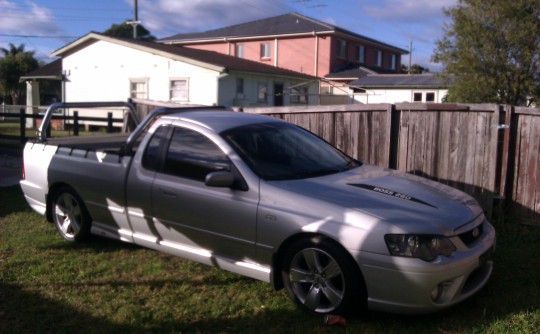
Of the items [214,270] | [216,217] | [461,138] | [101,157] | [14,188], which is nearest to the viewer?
[216,217]

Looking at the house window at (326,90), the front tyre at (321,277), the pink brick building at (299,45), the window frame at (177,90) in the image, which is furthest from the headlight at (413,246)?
the pink brick building at (299,45)

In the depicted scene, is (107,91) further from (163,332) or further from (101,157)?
(163,332)

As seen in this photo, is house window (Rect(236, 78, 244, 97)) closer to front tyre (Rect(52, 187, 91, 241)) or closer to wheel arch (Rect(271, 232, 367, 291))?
front tyre (Rect(52, 187, 91, 241))

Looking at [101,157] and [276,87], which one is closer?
[101,157]

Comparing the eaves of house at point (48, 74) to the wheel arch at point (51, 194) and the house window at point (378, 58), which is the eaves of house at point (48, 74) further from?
the house window at point (378, 58)

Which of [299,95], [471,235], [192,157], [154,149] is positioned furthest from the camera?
[299,95]

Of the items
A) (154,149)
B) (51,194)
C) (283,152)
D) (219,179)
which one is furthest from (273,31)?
(219,179)

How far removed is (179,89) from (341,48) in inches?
649

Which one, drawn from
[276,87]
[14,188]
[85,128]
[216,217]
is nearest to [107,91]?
[85,128]

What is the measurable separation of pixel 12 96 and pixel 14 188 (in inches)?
1480

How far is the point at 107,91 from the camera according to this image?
82.1ft

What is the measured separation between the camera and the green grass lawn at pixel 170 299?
13.0 feet

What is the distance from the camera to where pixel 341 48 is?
36375mm

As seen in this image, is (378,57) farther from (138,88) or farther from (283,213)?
(283,213)
